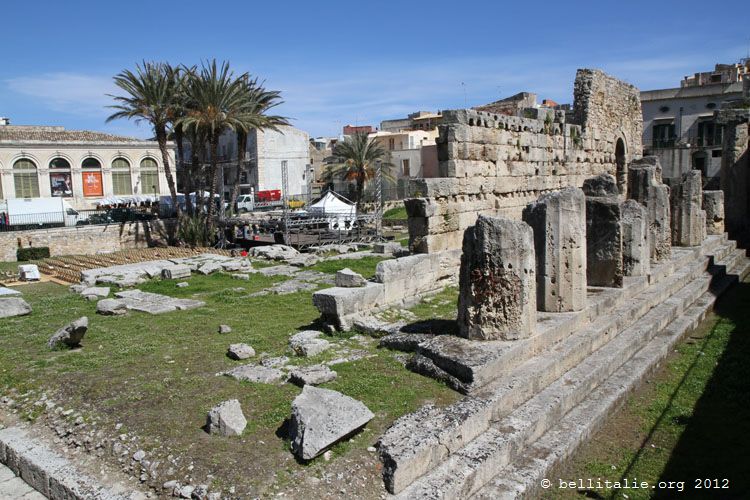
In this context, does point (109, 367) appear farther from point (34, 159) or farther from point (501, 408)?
point (34, 159)

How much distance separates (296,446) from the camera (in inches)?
203

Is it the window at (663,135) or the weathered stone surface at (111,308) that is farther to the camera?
the window at (663,135)

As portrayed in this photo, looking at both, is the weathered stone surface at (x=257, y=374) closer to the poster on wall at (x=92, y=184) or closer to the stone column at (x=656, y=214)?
the stone column at (x=656, y=214)

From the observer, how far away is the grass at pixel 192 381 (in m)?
5.32

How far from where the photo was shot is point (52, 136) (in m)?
36.1

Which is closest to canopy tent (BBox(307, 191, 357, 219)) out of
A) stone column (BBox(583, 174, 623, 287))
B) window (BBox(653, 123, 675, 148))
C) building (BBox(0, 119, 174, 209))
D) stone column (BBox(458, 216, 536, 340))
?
building (BBox(0, 119, 174, 209))

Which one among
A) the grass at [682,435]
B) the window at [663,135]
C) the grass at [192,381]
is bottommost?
the grass at [682,435]

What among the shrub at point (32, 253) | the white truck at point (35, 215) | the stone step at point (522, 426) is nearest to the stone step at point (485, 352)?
the stone step at point (522, 426)

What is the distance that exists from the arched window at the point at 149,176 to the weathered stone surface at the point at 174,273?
937 inches

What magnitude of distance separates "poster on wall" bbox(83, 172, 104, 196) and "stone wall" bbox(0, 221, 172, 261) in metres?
11.3

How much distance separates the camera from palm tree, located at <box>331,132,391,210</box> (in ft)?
127

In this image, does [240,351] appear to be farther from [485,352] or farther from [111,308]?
[111,308]

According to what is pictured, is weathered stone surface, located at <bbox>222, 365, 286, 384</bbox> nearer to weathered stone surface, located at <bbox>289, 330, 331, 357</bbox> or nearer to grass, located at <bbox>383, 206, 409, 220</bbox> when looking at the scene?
weathered stone surface, located at <bbox>289, 330, 331, 357</bbox>

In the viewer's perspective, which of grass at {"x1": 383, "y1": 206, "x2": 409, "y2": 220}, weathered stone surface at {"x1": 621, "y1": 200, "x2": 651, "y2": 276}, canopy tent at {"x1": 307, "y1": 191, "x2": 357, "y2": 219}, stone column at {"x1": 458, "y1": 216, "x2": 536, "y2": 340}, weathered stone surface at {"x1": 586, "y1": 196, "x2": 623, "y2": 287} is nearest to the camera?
stone column at {"x1": 458, "y1": 216, "x2": 536, "y2": 340}
